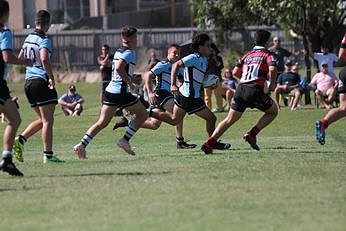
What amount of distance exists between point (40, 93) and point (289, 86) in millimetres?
15151

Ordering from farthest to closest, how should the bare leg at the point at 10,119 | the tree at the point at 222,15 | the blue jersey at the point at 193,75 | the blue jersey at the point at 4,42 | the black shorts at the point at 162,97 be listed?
the tree at the point at 222,15 → the black shorts at the point at 162,97 → the blue jersey at the point at 193,75 → the bare leg at the point at 10,119 → the blue jersey at the point at 4,42

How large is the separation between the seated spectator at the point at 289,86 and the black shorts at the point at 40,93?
14.5 m

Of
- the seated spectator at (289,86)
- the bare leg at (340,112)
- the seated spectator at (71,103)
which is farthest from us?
the seated spectator at (71,103)

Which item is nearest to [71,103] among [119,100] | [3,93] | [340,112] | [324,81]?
[324,81]

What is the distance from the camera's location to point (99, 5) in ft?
211

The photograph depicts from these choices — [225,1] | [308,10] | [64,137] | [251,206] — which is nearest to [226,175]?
[251,206]

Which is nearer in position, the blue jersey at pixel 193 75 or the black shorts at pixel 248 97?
the black shorts at pixel 248 97

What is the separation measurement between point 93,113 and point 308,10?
7.19 metres

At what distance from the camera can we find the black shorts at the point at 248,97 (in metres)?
14.7

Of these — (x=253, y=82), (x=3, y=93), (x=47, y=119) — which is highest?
(x=3, y=93)

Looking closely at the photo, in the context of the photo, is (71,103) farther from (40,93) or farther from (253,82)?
(40,93)

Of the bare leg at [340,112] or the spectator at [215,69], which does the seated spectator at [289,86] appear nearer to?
the spectator at [215,69]

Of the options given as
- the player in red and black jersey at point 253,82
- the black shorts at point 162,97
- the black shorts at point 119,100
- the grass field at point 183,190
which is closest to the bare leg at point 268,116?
the player in red and black jersey at point 253,82

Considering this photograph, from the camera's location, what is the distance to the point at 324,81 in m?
27.0
